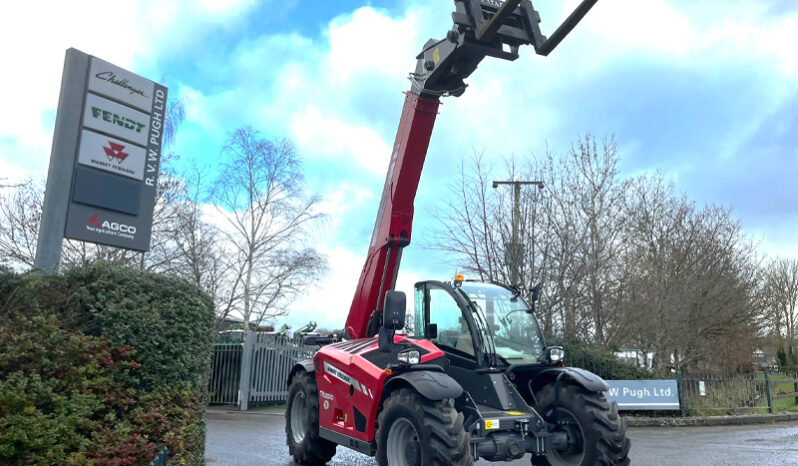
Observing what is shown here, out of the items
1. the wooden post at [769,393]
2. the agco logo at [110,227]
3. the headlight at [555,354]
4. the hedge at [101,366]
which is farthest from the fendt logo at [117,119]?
the wooden post at [769,393]

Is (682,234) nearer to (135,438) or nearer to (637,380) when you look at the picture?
(637,380)

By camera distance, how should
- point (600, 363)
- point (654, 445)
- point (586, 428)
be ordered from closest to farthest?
point (586, 428) < point (654, 445) < point (600, 363)

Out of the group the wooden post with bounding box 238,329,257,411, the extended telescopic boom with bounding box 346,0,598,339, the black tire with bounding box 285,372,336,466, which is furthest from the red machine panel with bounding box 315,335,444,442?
the wooden post with bounding box 238,329,257,411

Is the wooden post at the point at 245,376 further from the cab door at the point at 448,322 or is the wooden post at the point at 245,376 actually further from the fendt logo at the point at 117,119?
the cab door at the point at 448,322

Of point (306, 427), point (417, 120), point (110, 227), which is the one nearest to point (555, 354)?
point (417, 120)

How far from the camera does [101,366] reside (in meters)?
6.00

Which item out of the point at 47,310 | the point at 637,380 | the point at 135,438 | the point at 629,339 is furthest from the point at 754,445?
the point at 47,310

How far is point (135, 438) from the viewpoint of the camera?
588 cm

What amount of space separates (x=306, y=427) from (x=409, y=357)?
2.70 meters

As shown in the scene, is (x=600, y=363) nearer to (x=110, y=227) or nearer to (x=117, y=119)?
(x=110, y=227)

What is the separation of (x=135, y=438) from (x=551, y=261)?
46.6 ft

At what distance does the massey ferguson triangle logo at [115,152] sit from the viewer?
28.6 feet

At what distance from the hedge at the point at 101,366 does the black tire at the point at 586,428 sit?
381 cm

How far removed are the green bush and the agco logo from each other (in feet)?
36.1
